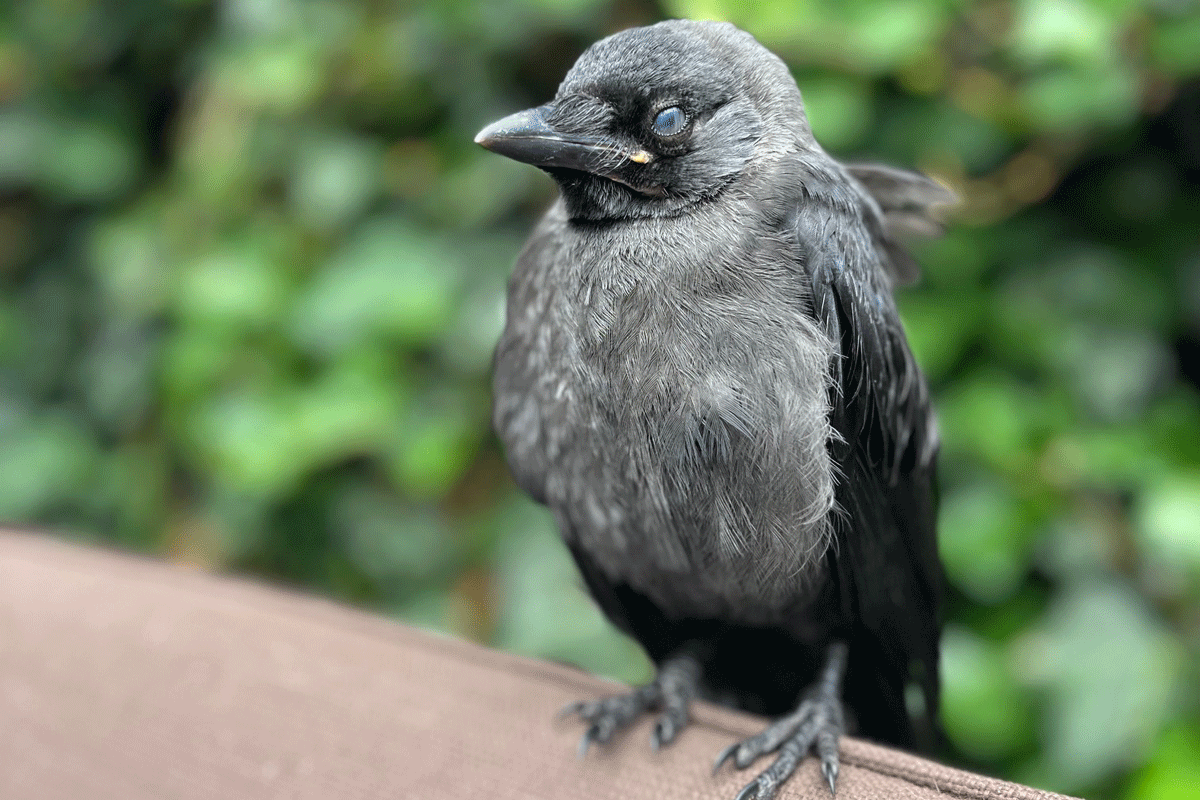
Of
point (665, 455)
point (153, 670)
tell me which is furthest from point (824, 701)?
point (153, 670)

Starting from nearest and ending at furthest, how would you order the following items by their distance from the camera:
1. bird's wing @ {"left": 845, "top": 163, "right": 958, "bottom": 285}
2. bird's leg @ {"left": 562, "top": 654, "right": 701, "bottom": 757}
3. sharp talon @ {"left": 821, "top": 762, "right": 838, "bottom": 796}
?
1. sharp talon @ {"left": 821, "top": 762, "right": 838, "bottom": 796}
2. bird's leg @ {"left": 562, "top": 654, "right": 701, "bottom": 757}
3. bird's wing @ {"left": 845, "top": 163, "right": 958, "bottom": 285}

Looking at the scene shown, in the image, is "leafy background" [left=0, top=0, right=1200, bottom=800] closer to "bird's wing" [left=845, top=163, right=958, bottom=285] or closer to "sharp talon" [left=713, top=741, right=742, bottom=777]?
"bird's wing" [left=845, top=163, right=958, bottom=285]

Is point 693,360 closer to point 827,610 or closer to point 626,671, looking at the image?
point 827,610

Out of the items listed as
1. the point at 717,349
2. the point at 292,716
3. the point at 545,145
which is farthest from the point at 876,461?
the point at 292,716

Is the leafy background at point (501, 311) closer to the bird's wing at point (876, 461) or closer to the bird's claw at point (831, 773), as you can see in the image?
the bird's wing at point (876, 461)

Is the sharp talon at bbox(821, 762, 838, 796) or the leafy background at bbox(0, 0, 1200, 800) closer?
the sharp talon at bbox(821, 762, 838, 796)

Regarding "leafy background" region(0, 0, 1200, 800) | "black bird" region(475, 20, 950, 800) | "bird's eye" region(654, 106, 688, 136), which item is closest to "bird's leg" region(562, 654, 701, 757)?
"black bird" region(475, 20, 950, 800)

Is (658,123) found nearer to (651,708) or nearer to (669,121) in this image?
(669,121)
